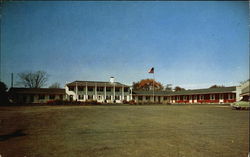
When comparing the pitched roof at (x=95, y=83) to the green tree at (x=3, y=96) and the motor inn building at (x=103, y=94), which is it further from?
the green tree at (x=3, y=96)

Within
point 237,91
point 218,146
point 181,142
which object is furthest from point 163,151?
point 237,91

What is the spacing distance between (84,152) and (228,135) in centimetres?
666

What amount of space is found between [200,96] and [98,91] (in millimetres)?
29408

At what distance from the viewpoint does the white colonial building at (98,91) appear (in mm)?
55219

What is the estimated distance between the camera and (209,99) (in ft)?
185

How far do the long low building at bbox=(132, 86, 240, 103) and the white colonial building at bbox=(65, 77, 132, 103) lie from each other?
549cm

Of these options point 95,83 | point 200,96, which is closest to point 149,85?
point 200,96

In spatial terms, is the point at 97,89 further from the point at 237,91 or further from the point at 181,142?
the point at 181,142

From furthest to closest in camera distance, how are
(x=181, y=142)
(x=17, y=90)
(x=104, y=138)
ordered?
(x=17, y=90)
(x=104, y=138)
(x=181, y=142)

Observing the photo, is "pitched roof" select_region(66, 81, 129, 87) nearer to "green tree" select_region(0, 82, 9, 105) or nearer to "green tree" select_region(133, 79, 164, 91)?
"green tree" select_region(0, 82, 9, 105)

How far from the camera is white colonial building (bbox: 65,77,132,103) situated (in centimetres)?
5522

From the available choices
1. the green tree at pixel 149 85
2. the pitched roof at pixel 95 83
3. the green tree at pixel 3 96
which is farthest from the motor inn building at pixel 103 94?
the green tree at pixel 149 85

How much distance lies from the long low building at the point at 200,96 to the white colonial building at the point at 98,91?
5.49m

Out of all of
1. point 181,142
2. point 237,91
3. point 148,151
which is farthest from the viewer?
point 237,91
